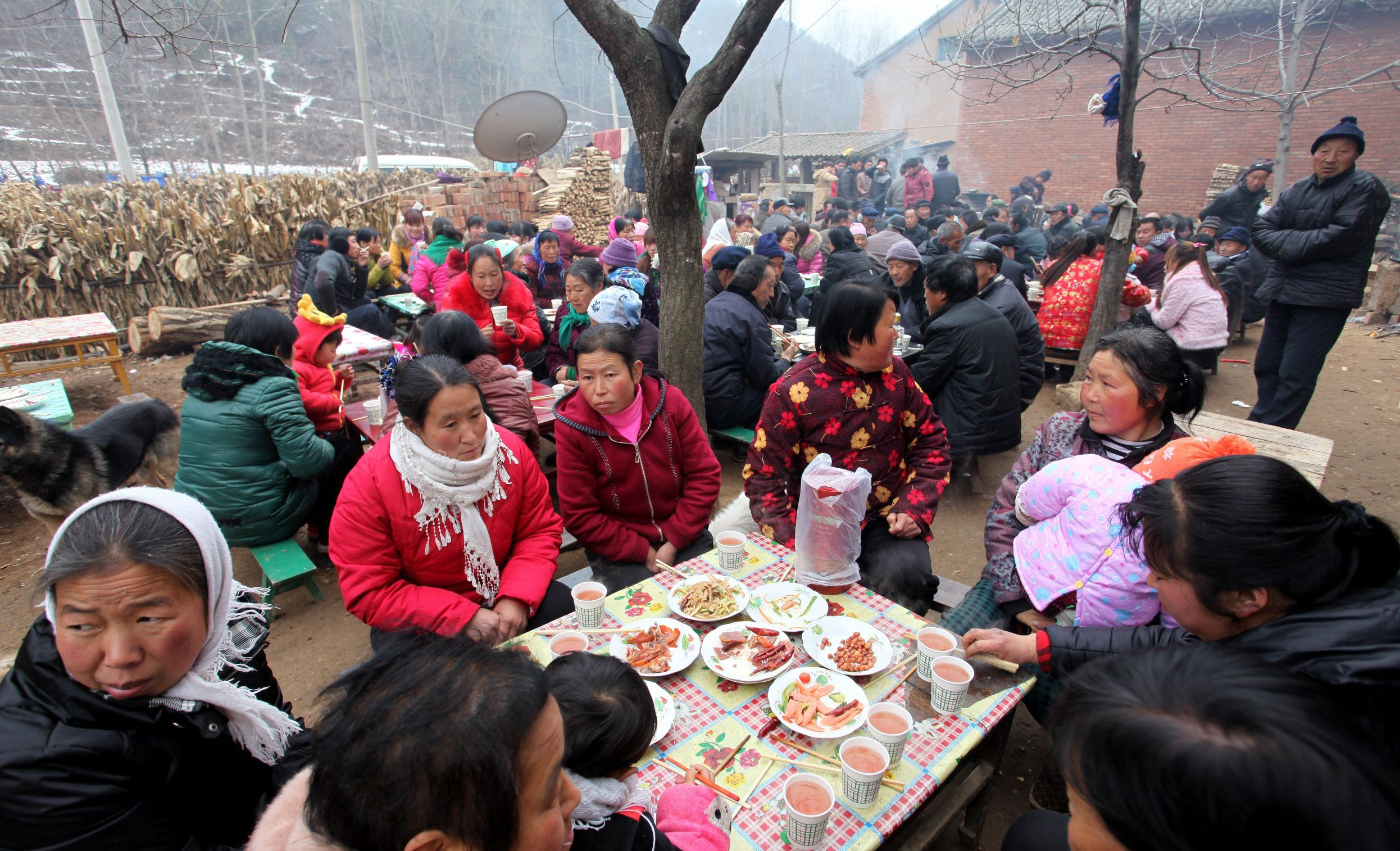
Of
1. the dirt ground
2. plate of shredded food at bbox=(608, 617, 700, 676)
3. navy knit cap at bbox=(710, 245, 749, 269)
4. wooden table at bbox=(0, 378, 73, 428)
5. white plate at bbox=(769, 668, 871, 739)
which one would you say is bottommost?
the dirt ground

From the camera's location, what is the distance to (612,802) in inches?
54.2

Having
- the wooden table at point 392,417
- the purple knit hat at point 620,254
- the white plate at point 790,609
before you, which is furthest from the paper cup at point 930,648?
the purple knit hat at point 620,254

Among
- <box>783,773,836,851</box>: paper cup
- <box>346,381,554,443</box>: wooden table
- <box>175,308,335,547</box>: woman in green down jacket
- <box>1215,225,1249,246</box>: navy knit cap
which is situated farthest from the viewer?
<box>1215,225,1249,246</box>: navy knit cap

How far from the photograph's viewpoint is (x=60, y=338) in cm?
638

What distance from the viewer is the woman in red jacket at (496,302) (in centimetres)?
546

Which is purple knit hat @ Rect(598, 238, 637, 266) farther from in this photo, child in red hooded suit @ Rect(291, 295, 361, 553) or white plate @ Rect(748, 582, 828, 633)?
white plate @ Rect(748, 582, 828, 633)

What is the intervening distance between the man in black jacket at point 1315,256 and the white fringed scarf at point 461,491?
586 cm

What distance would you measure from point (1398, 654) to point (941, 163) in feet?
62.8

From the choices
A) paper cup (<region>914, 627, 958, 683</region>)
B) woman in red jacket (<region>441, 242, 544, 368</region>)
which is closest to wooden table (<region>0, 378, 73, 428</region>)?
woman in red jacket (<region>441, 242, 544, 368</region>)

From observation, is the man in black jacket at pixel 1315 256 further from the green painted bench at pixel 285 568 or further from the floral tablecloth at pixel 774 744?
the green painted bench at pixel 285 568

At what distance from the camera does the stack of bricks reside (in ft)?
41.3

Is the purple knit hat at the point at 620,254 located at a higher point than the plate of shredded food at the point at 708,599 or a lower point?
higher

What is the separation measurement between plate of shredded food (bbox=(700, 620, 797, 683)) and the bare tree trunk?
467 centimetres

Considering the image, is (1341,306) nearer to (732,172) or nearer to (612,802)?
(612,802)
